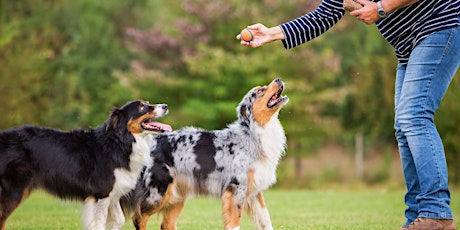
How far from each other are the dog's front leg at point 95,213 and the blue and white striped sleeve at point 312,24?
2324 mm

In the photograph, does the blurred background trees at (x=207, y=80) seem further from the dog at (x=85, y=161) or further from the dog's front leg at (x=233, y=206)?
the dog at (x=85, y=161)

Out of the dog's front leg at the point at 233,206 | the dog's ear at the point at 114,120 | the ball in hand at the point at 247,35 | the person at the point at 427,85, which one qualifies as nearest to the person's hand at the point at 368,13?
the person at the point at 427,85

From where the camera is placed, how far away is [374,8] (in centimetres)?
453

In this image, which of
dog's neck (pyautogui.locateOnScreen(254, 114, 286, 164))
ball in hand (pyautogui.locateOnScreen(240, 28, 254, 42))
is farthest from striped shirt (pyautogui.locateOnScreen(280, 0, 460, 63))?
dog's neck (pyautogui.locateOnScreen(254, 114, 286, 164))

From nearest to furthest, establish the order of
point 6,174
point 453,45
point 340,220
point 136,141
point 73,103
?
point 453,45, point 6,174, point 136,141, point 340,220, point 73,103

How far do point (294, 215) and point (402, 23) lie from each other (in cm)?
545

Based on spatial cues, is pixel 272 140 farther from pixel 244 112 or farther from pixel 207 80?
pixel 207 80

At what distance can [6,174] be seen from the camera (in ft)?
19.8

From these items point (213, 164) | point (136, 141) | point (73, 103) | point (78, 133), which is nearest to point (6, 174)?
point (78, 133)

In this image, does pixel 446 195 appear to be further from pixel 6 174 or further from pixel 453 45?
pixel 6 174

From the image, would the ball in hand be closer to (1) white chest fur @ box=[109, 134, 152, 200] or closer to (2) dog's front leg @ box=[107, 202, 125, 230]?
(1) white chest fur @ box=[109, 134, 152, 200]

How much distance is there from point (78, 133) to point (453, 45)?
11.8 ft

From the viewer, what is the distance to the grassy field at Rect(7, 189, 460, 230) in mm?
7922

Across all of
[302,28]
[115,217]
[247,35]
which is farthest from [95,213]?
[302,28]
